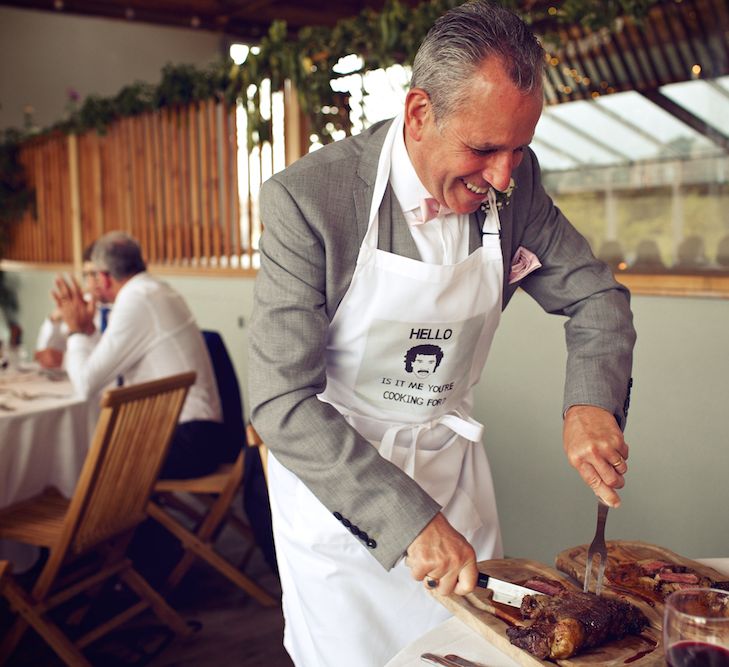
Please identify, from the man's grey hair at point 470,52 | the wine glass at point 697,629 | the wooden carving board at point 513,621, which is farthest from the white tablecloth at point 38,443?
the wine glass at point 697,629

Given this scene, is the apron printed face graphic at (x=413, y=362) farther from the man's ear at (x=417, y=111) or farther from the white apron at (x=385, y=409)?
the man's ear at (x=417, y=111)

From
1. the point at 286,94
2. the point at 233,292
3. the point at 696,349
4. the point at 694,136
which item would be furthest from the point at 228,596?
the point at 694,136

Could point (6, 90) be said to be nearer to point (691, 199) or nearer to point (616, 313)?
point (691, 199)

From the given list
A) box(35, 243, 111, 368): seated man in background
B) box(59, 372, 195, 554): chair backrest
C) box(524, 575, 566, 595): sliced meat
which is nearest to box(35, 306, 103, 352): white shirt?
box(35, 243, 111, 368): seated man in background

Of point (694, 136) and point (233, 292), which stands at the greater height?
point (694, 136)

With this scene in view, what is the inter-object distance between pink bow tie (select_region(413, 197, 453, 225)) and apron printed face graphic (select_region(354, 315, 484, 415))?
0.18 meters

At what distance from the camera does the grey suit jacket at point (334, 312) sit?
1.17m

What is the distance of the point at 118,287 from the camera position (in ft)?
12.2

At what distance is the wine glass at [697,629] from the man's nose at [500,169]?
1.95 feet

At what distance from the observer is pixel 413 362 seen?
1.44 meters

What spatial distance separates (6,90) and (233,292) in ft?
18.0

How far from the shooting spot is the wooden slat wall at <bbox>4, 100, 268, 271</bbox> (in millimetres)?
5488

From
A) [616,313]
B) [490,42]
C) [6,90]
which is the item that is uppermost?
[6,90]

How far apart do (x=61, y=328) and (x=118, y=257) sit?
4.07 feet
